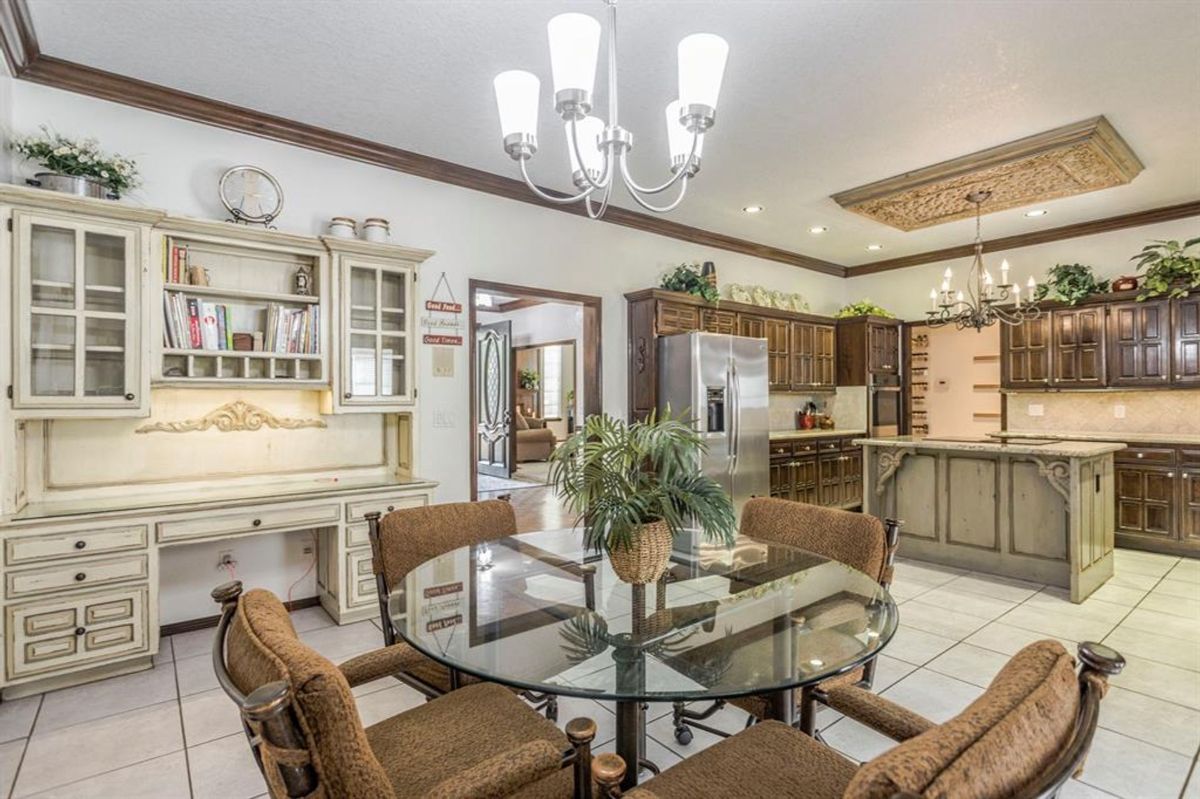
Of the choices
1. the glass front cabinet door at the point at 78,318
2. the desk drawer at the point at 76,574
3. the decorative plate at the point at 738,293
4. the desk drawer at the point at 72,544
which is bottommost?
the desk drawer at the point at 76,574

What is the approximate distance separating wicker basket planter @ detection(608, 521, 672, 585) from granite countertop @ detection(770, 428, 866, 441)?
4407 mm

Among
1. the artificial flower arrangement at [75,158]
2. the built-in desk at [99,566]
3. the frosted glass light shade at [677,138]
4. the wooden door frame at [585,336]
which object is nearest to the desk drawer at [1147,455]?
the wooden door frame at [585,336]

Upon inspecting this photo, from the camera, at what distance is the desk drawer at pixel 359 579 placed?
11.2ft

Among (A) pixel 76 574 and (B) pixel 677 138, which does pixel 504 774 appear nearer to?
(B) pixel 677 138

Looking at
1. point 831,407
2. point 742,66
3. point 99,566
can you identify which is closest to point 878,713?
point 742,66

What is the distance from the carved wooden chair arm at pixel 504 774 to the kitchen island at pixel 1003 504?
13.4 ft

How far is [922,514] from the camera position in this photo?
480 cm

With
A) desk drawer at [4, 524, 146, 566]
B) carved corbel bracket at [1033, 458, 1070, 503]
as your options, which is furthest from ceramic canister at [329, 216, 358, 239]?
carved corbel bracket at [1033, 458, 1070, 503]

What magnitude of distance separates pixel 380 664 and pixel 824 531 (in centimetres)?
153

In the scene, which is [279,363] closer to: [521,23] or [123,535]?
[123,535]

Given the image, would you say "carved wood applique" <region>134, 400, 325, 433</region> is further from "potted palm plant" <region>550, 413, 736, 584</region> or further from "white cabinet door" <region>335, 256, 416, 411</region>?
"potted palm plant" <region>550, 413, 736, 584</region>

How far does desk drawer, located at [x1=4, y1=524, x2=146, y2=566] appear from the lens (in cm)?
256

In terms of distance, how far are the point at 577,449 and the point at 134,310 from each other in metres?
2.50

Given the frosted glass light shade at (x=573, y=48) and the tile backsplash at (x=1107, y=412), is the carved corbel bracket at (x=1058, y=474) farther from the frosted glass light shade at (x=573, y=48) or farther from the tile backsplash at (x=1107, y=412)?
the frosted glass light shade at (x=573, y=48)
